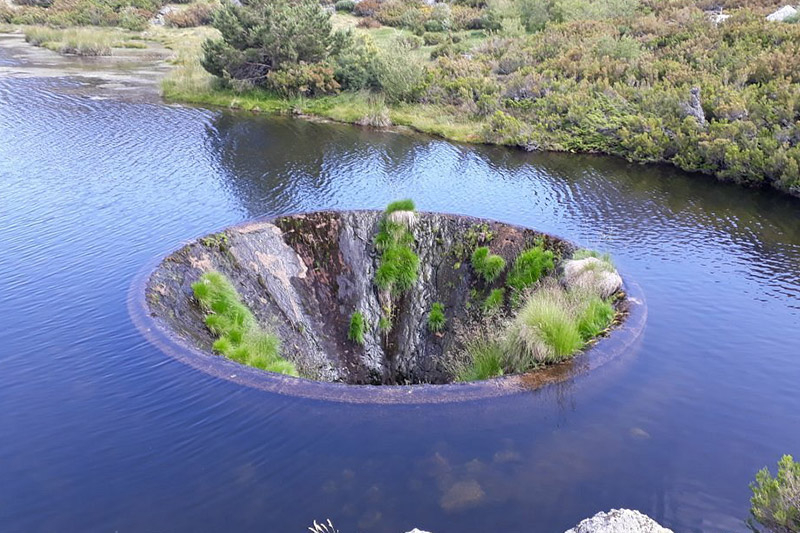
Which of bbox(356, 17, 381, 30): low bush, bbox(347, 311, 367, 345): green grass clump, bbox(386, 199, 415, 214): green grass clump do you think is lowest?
bbox(347, 311, 367, 345): green grass clump

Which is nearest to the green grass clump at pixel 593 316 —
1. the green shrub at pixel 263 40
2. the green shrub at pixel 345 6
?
the green shrub at pixel 263 40

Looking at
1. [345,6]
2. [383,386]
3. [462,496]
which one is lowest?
[462,496]

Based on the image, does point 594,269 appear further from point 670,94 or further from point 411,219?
point 670,94

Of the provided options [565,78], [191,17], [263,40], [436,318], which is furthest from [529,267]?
[191,17]

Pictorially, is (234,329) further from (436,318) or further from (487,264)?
(487,264)

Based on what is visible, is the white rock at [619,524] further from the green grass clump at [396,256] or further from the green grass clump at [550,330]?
the green grass clump at [396,256]

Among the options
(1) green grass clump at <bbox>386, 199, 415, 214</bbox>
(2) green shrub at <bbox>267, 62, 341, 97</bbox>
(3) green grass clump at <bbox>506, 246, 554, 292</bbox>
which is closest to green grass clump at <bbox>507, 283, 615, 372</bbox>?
(3) green grass clump at <bbox>506, 246, 554, 292</bbox>

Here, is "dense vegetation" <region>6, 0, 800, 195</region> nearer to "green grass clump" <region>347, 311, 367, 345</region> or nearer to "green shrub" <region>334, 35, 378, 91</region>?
"green shrub" <region>334, 35, 378, 91</region>
